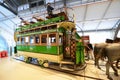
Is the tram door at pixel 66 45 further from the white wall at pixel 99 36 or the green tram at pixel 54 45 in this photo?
the white wall at pixel 99 36

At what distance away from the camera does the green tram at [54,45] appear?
4.71 m

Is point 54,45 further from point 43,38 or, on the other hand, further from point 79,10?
point 79,10

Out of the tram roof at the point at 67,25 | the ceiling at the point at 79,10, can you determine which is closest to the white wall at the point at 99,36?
the ceiling at the point at 79,10

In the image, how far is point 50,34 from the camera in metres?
5.29

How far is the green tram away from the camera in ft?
15.5

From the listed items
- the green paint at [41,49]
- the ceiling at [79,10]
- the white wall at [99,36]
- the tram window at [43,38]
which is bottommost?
the green paint at [41,49]

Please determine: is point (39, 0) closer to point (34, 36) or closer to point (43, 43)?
point (34, 36)

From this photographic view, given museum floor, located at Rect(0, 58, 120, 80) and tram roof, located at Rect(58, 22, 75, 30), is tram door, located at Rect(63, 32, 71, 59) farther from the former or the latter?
museum floor, located at Rect(0, 58, 120, 80)

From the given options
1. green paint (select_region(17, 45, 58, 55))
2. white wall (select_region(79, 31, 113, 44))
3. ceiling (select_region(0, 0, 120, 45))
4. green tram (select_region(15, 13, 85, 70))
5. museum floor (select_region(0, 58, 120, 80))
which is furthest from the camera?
white wall (select_region(79, 31, 113, 44))

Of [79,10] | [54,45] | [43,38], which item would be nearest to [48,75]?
[54,45]

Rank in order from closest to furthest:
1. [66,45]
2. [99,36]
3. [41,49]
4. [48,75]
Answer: [48,75] → [66,45] → [41,49] → [99,36]

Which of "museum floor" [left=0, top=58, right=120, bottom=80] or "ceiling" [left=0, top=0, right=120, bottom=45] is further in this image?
"ceiling" [left=0, top=0, right=120, bottom=45]

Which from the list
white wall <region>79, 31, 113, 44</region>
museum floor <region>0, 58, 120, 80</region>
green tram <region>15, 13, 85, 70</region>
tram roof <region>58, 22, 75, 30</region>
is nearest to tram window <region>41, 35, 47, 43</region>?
green tram <region>15, 13, 85, 70</region>

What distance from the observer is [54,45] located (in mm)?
5000
